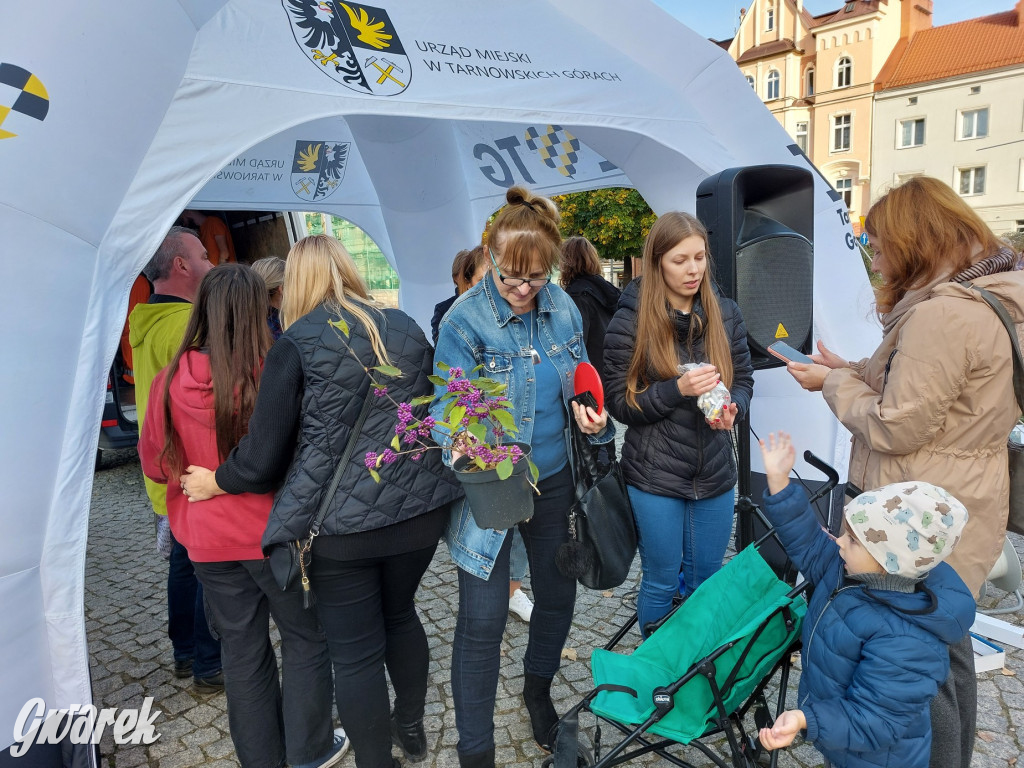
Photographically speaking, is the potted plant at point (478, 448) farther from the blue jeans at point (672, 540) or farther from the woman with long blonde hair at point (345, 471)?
the blue jeans at point (672, 540)

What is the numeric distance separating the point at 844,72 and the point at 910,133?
5.30 meters

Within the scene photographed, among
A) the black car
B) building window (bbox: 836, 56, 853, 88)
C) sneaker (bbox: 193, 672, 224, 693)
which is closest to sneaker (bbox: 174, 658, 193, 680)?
sneaker (bbox: 193, 672, 224, 693)

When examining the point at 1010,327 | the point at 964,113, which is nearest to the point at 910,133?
the point at 964,113

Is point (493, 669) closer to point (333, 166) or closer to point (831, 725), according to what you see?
point (831, 725)

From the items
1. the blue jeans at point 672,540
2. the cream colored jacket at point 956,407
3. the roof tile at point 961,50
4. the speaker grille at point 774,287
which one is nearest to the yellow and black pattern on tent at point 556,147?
the speaker grille at point 774,287

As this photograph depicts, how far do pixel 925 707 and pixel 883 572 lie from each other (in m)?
0.32

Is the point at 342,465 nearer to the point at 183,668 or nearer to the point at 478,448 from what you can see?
the point at 478,448

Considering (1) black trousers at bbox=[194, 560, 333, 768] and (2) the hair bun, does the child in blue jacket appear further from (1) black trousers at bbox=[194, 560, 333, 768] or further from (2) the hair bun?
(1) black trousers at bbox=[194, 560, 333, 768]

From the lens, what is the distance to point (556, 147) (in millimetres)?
6172

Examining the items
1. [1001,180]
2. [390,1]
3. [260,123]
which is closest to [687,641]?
[260,123]

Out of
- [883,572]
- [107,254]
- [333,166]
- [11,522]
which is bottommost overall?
[883,572]

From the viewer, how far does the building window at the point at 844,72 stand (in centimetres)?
3549

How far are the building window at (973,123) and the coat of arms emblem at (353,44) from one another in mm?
37400

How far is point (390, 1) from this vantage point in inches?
120
